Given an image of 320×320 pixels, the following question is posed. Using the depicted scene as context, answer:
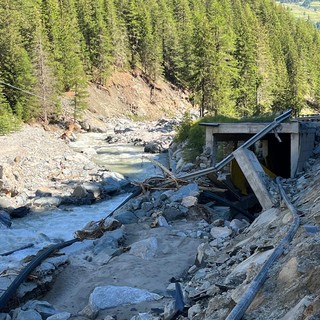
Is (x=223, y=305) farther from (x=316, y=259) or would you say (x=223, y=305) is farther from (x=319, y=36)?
(x=319, y=36)

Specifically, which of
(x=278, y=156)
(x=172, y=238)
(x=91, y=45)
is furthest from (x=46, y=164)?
(x=91, y=45)

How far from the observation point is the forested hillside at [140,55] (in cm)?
3834

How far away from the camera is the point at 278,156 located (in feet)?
53.9

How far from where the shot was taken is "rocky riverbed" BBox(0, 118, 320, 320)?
4.86m

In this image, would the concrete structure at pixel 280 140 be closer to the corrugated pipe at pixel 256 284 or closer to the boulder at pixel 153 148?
the corrugated pipe at pixel 256 284

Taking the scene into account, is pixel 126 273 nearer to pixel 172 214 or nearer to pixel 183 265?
pixel 183 265

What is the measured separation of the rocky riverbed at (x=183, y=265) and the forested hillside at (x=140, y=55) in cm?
1611

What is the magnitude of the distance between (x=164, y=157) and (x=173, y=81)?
41333 mm

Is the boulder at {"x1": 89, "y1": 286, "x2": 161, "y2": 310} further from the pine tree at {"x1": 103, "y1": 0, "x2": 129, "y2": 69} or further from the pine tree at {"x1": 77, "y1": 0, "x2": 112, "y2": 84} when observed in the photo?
the pine tree at {"x1": 103, "y1": 0, "x2": 129, "y2": 69}

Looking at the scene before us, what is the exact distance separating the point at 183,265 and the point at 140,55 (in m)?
61.0

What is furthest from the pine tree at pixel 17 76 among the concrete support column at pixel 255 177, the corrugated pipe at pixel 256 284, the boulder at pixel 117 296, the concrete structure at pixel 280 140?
the corrugated pipe at pixel 256 284

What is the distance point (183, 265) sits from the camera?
28.1 ft

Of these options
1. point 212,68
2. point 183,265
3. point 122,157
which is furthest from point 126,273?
point 212,68

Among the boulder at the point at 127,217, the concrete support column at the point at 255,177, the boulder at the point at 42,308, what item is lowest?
the boulder at the point at 127,217
